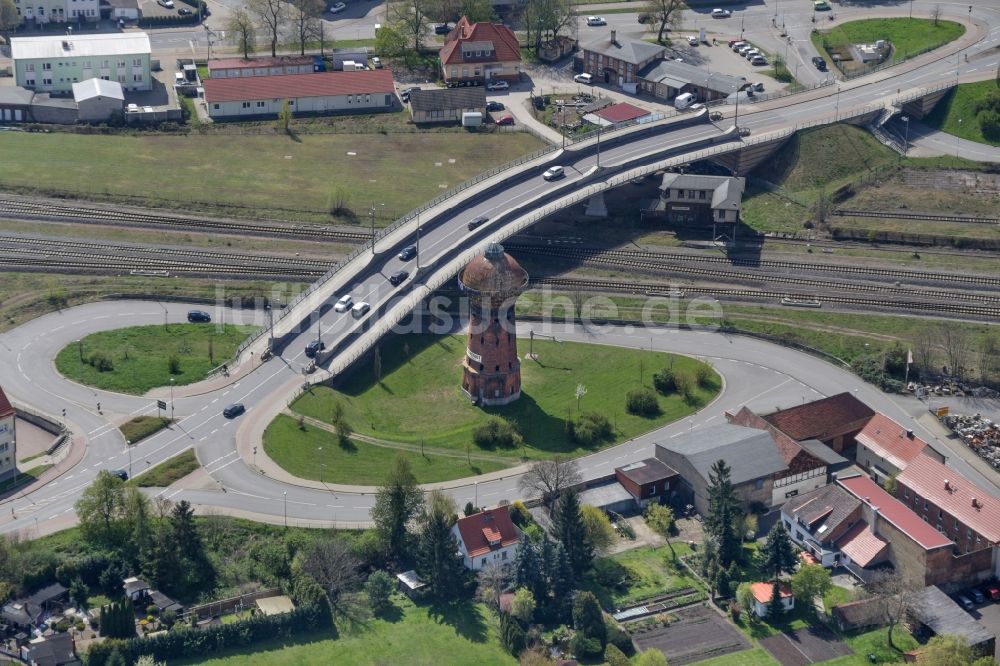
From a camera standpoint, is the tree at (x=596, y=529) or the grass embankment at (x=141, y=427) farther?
the grass embankment at (x=141, y=427)

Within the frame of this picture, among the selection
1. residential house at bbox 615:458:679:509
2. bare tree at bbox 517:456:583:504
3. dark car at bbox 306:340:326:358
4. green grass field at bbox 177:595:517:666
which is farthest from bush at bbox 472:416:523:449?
green grass field at bbox 177:595:517:666

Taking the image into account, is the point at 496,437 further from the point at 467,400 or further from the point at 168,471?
the point at 168,471

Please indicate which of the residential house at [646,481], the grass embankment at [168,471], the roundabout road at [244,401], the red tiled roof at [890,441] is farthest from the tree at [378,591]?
the red tiled roof at [890,441]

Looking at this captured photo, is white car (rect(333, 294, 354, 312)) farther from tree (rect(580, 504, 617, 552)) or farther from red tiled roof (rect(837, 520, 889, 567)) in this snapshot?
red tiled roof (rect(837, 520, 889, 567))

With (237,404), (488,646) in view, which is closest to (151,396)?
(237,404)

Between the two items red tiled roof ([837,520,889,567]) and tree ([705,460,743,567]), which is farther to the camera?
red tiled roof ([837,520,889,567])

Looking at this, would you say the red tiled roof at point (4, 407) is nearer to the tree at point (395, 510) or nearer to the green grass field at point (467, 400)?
the green grass field at point (467, 400)

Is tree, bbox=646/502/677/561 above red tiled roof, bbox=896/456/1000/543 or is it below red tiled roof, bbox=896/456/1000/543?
below

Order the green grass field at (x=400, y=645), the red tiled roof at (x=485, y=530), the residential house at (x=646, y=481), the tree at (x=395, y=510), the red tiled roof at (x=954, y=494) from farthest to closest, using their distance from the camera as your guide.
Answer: the residential house at (x=646, y=481)
the red tiled roof at (x=954, y=494)
the red tiled roof at (x=485, y=530)
the tree at (x=395, y=510)
the green grass field at (x=400, y=645)

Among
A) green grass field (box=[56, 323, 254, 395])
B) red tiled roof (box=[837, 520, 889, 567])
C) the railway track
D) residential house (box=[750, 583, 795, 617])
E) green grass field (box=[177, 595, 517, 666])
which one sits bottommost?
green grass field (box=[177, 595, 517, 666])
